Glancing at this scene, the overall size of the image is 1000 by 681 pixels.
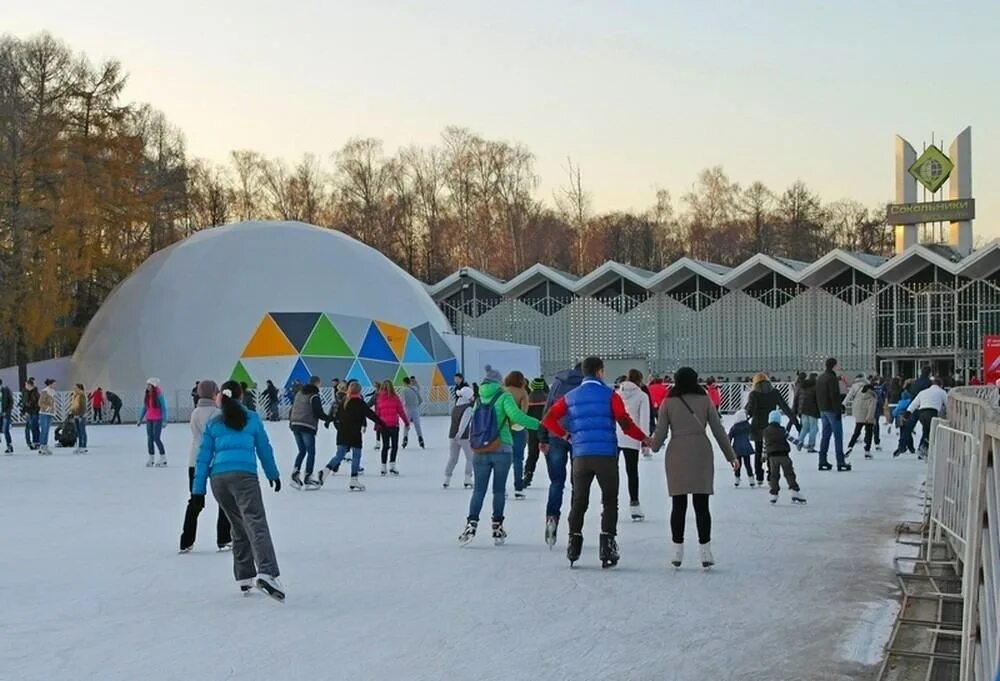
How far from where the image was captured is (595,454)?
862 cm

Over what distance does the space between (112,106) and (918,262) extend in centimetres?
2930

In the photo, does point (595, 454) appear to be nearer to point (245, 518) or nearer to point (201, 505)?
point (245, 518)

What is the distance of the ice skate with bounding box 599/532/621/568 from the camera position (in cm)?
852

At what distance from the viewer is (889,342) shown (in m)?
49.2

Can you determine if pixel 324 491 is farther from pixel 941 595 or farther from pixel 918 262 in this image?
pixel 918 262

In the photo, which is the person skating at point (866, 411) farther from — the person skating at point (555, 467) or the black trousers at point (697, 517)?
the black trousers at point (697, 517)

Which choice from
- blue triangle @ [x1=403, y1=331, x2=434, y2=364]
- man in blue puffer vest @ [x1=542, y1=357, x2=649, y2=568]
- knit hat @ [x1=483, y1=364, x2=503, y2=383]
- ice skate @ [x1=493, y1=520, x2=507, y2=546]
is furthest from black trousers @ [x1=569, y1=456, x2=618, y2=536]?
blue triangle @ [x1=403, y1=331, x2=434, y2=364]

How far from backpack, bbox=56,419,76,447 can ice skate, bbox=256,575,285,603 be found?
18.2 metres

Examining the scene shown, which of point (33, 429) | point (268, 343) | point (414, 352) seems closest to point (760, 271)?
point (414, 352)

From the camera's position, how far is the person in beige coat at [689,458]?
845 centimetres

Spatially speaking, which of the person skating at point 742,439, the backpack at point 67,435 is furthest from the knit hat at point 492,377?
the backpack at point 67,435

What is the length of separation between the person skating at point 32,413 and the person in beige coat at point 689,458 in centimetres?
1720

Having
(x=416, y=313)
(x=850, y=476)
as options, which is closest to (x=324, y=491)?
(x=850, y=476)

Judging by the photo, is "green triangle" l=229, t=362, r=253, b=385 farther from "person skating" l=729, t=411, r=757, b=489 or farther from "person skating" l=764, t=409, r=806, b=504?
"person skating" l=764, t=409, r=806, b=504
